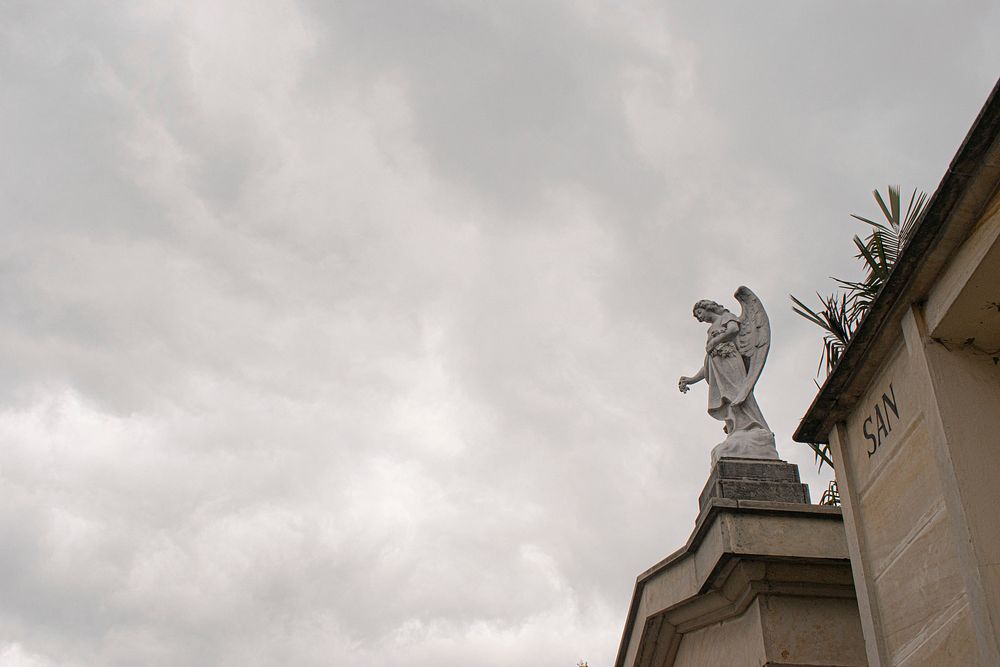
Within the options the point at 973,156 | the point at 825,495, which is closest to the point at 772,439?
the point at 825,495

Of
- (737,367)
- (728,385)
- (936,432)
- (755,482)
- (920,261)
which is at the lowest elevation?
(936,432)

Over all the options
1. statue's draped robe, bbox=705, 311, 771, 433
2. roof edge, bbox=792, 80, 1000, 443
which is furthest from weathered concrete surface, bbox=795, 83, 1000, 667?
statue's draped robe, bbox=705, 311, 771, 433

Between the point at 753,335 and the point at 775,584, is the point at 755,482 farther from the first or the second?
the point at 753,335

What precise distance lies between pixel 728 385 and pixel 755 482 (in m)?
1.40

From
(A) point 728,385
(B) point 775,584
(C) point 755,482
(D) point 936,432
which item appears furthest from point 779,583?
(A) point 728,385

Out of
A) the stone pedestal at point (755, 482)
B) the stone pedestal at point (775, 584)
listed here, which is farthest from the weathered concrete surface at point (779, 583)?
the stone pedestal at point (755, 482)

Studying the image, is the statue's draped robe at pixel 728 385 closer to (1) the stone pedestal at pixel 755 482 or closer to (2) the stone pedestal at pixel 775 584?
(1) the stone pedestal at pixel 755 482

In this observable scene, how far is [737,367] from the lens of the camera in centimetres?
962

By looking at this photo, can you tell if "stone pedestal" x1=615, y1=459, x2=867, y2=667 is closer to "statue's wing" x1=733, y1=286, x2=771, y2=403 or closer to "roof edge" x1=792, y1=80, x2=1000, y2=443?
"roof edge" x1=792, y1=80, x2=1000, y2=443

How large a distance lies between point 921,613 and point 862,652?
204cm

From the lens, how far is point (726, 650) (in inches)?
299

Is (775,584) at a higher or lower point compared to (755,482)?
lower

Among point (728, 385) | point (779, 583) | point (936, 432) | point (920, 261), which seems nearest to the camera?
point (936, 432)

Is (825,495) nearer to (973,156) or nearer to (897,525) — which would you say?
(897,525)
